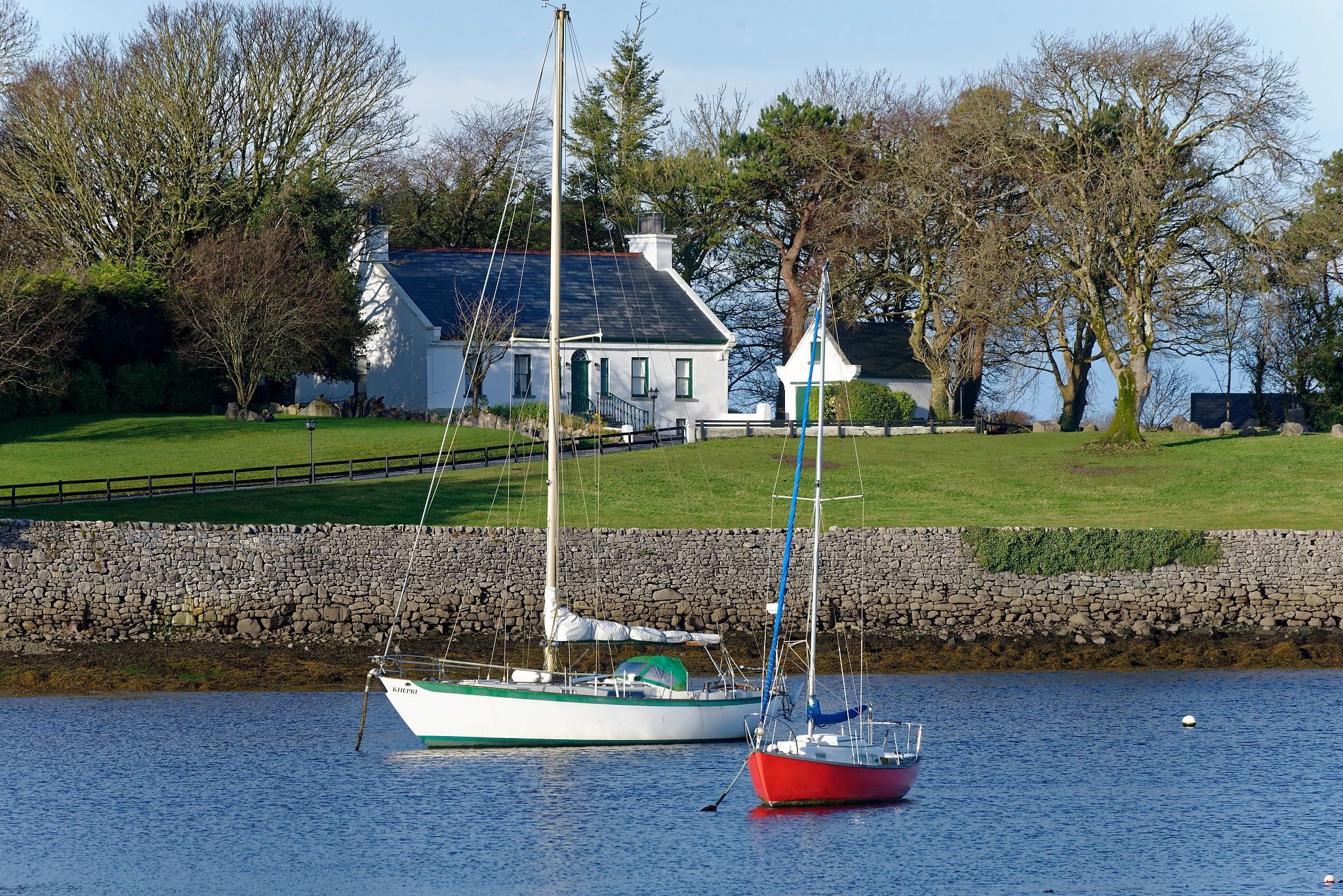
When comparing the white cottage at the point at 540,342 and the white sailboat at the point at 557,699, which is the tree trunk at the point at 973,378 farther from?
the white sailboat at the point at 557,699

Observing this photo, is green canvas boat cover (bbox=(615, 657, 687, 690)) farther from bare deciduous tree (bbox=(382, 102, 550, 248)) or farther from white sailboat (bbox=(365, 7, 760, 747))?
bare deciduous tree (bbox=(382, 102, 550, 248))

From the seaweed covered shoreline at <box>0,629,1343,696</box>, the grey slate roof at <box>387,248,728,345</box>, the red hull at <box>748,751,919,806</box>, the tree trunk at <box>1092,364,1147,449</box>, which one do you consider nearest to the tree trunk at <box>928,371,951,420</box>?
the grey slate roof at <box>387,248,728,345</box>

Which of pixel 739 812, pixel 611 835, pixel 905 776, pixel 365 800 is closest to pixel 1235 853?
pixel 905 776

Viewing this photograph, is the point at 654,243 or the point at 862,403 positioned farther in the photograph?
the point at 654,243

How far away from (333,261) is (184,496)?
2165 cm

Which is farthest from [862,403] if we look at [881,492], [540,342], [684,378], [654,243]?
[881,492]

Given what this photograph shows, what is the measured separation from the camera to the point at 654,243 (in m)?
65.1

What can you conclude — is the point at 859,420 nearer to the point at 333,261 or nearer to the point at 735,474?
the point at 735,474

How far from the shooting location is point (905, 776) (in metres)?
23.7

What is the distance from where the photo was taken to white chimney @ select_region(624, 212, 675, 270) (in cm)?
6512

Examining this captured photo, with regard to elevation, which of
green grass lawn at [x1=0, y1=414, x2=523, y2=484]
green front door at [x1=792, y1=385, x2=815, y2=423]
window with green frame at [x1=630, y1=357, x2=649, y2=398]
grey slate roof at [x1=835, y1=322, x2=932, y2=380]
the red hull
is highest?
grey slate roof at [x1=835, y1=322, x2=932, y2=380]

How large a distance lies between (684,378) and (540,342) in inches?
243

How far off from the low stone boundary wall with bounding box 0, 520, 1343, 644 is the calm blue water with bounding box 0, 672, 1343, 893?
411 centimetres

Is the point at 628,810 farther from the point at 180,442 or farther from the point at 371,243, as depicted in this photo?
the point at 371,243
